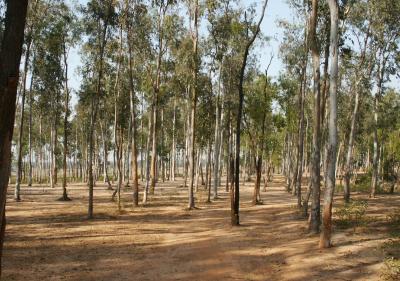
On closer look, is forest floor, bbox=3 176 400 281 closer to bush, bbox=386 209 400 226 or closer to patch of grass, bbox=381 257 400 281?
patch of grass, bbox=381 257 400 281

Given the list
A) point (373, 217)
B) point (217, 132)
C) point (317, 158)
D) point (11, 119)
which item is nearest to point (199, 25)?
point (217, 132)

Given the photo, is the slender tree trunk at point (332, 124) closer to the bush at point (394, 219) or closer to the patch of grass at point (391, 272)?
the patch of grass at point (391, 272)

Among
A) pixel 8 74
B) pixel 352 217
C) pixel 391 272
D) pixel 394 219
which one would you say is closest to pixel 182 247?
pixel 391 272

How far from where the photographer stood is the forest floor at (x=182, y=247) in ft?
41.5

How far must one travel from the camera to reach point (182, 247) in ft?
54.4

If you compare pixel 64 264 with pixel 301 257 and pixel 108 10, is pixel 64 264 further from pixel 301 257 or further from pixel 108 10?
pixel 108 10

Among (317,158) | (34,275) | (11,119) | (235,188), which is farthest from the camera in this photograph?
(235,188)

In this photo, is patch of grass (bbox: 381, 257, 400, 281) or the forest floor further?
the forest floor

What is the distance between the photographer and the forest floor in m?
12.7

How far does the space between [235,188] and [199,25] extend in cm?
1304

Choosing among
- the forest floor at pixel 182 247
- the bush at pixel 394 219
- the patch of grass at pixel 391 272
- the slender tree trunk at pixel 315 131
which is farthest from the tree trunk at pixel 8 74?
the bush at pixel 394 219

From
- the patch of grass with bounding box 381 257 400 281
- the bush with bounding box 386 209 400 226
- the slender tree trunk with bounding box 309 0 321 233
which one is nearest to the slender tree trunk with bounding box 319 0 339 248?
the slender tree trunk with bounding box 309 0 321 233

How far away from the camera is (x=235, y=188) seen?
2048 cm

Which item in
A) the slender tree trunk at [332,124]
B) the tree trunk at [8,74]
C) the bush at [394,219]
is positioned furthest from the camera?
the bush at [394,219]
